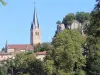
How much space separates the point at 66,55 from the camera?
7406 centimetres

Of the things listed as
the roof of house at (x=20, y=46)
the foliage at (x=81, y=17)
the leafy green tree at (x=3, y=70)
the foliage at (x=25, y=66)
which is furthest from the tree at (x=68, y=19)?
the leafy green tree at (x=3, y=70)

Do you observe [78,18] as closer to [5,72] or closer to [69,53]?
[5,72]

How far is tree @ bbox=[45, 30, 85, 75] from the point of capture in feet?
242

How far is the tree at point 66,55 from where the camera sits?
73.9 metres

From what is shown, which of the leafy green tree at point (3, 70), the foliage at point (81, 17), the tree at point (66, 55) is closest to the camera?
the tree at point (66, 55)

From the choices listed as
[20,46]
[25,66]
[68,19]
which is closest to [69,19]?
[68,19]

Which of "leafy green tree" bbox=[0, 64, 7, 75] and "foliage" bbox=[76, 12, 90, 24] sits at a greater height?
"foliage" bbox=[76, 12, 90, 24]

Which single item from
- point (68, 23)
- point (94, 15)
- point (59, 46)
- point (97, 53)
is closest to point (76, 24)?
point (68, 23)

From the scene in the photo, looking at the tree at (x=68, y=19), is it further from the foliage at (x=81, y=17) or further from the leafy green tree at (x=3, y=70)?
the leafy green tree at (x=3, y=70)

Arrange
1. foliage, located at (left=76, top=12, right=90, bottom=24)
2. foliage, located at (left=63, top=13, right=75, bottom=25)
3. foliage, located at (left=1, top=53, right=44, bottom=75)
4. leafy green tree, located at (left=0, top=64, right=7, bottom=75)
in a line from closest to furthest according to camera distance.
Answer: foliage, located at (left=1, top=53, right=44, bottom=75)
leafy green tree, located at (left=0, top=64, right=7, bottom=75)
foliage, located at (left=63, top=13, right=75, bottom=25)
foliage, located at (left=76, top=12, right=90, bottom=24)

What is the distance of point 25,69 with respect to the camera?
9556 cm

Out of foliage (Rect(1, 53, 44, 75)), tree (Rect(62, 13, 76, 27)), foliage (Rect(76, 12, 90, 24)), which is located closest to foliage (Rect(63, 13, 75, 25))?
tree (Rect(62, 13, 76, 27))

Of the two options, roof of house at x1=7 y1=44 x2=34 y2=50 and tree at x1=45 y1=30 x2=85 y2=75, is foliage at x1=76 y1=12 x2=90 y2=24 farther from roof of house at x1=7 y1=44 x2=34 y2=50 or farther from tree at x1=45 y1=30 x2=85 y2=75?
tree at x1=45 y1=30 x2=85 y2=75

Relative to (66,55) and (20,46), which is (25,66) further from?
(20,46)
